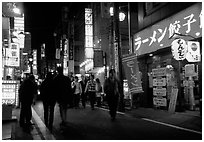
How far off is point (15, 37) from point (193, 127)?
1306 cm

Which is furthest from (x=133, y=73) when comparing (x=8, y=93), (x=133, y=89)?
(x=8, y=93)

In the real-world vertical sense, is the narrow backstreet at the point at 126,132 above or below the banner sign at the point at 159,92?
below

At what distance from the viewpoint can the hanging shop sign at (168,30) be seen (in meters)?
10.7

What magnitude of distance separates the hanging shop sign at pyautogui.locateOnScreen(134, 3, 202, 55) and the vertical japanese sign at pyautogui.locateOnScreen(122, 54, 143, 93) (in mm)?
2027

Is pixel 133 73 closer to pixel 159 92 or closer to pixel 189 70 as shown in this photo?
pixel 159 92

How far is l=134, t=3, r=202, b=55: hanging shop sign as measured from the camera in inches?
421

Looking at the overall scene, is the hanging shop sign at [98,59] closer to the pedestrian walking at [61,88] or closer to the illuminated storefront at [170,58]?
the illuminated storefront at [170,58]

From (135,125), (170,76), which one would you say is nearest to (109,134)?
(135,125)

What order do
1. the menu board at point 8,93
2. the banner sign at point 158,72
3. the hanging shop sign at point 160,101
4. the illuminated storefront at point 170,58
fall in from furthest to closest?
the hanging shop sign at point 160,101 < the banner sign at point 158,72 < the illuminated storefront at point 170,58 < the menu board at point 8,93

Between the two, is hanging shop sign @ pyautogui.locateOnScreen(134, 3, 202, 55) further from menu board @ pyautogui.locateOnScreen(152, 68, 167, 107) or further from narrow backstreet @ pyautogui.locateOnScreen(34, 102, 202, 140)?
narrow backstreet @ pyautogui.locateOnScreen(34, 102, 202, 140)

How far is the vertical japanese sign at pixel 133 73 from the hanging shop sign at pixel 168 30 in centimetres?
203

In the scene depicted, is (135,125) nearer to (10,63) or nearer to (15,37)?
(10,63)

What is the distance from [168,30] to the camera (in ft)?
41.3

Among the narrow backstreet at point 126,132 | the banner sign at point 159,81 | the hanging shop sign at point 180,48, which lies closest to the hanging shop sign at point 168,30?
the hanging shop sign at point 180,48
